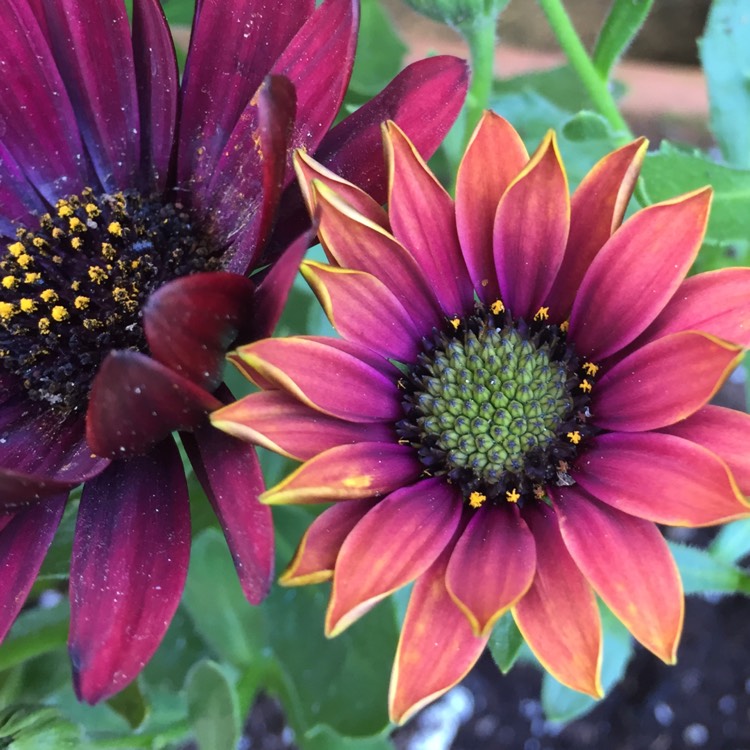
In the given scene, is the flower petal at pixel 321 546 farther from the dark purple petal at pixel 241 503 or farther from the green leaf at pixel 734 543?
the green leaf at pixel 734 543

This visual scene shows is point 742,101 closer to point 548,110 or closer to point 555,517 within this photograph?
point 548,110

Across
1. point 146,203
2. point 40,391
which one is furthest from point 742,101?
point 40,391

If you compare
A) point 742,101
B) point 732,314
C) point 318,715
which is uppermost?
point 732,314

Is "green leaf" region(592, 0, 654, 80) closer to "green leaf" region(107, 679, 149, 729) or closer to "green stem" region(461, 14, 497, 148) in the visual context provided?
"green stem" region(461, 14, 497, 148)

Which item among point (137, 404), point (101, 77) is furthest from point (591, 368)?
point (101, 77)

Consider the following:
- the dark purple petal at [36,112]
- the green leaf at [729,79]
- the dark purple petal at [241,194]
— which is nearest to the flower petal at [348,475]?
the dark purple petal at [241,194]

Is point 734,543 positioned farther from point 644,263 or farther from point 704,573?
point 644,263
